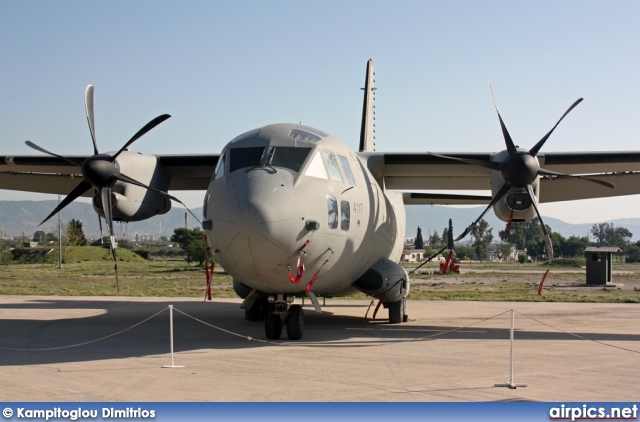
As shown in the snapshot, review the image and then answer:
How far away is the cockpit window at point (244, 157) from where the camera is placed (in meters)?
13.2

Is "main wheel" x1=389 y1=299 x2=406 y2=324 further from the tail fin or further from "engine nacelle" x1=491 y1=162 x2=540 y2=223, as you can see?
the tail fin

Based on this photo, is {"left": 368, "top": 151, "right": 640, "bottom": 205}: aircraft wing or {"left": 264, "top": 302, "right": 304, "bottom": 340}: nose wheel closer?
{"left": 264, "top": 302, "right": 304, "bottom": 340}: nose wheel

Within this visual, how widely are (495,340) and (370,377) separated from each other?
565 centimetres

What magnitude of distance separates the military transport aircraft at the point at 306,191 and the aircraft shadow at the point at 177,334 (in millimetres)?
865

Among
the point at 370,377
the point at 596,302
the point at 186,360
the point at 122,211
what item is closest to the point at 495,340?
the point at 370,377

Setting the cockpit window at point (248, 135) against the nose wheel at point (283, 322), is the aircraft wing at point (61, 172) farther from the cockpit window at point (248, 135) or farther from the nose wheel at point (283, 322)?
the nose wheel at point (283, 322)

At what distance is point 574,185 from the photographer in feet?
67.8

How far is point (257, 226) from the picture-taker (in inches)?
464

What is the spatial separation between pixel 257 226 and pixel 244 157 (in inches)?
84.2

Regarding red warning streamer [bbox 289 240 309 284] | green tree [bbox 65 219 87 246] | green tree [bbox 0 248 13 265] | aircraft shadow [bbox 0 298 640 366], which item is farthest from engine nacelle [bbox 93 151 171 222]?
green tree [bbox 65 219 87 246]

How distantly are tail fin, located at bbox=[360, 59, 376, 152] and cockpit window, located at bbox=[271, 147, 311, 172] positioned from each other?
345 inches

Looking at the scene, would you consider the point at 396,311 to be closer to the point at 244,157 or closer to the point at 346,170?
the point at 346,170

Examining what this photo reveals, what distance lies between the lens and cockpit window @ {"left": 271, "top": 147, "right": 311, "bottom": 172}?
13.3 m

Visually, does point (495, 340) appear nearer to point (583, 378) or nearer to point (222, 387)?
point (583, 378)
